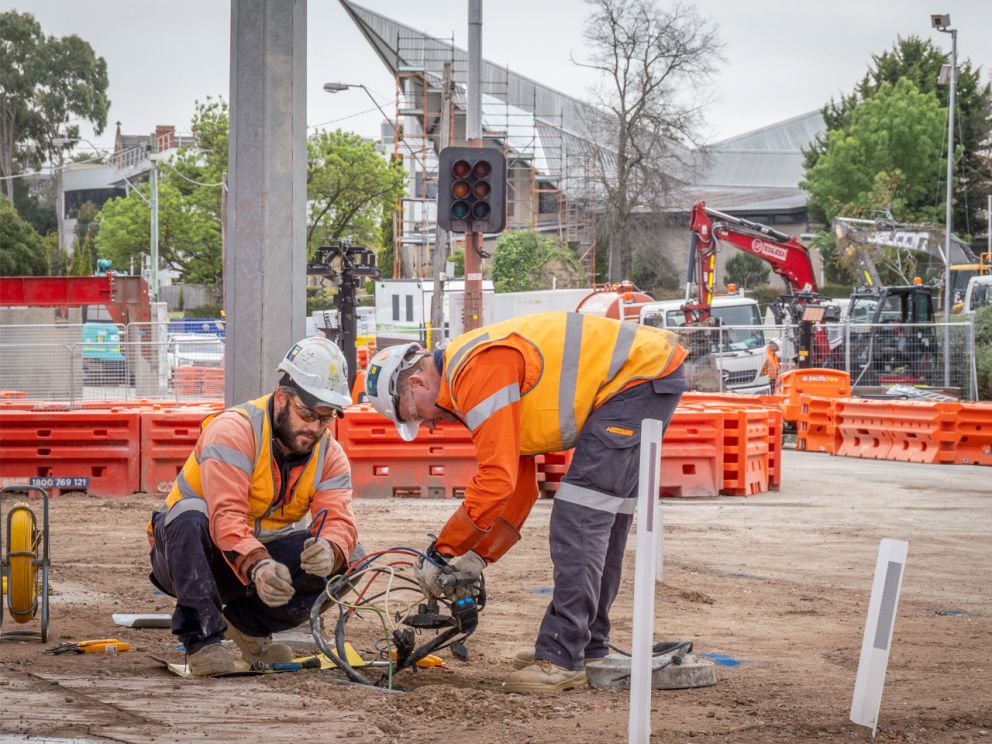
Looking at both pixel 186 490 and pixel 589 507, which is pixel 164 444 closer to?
pixel 186 490

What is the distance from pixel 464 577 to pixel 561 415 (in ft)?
2.66

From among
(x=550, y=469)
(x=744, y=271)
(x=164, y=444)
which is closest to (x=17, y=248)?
(x=744, y=271)

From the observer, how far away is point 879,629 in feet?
17.2

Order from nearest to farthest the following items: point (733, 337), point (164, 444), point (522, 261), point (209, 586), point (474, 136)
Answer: point (209, 586), point (164, 444), point (474, 136), point (733, 337), point (522, 261)

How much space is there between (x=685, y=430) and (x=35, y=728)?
10.4 meters

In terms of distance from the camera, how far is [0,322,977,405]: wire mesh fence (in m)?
24.4

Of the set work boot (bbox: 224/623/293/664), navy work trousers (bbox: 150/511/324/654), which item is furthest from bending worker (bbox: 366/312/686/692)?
work boot (bbox: 224/623/293/664)

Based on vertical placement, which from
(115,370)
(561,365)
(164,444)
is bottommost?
(164,444)

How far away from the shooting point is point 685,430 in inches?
580

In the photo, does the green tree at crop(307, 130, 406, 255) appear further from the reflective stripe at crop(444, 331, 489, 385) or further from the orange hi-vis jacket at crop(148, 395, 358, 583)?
the reflective stripe at crop(444, 331, 489, 385)

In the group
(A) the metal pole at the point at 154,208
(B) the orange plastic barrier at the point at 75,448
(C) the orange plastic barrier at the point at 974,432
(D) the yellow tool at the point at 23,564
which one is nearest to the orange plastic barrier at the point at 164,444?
(B) the orange plastic barrier at the point at 75,448

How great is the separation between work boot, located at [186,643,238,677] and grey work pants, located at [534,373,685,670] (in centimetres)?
140

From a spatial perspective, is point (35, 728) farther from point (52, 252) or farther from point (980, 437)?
point (52, 252)

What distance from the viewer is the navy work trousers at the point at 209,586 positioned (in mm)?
5965
